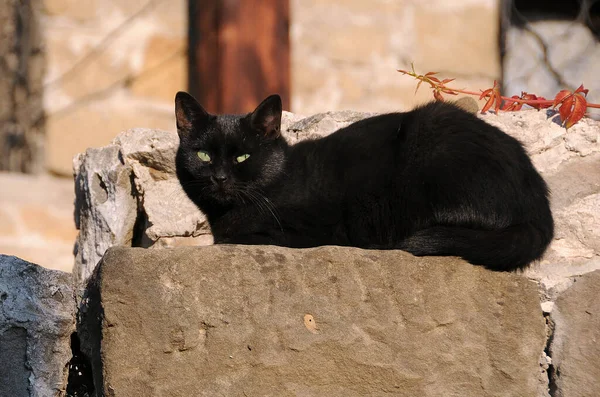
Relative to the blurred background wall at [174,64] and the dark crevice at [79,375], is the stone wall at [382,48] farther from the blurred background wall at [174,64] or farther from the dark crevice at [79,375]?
the dark crevice at [79,375]

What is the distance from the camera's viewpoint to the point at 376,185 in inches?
128

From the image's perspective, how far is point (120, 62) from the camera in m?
4.70

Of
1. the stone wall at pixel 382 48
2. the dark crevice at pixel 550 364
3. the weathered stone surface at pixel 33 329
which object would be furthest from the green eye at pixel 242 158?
the stone wall at pixel 382 48

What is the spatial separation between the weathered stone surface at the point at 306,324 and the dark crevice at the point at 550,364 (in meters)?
0.09

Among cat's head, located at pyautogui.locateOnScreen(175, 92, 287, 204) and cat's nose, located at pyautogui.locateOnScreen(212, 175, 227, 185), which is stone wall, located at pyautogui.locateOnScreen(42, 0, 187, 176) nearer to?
cat's head, located at pyautogui.locateOnScreen(175, 92, 287, 204)

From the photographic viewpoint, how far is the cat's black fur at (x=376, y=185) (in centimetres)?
291

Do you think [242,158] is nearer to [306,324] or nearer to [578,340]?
[306,324]

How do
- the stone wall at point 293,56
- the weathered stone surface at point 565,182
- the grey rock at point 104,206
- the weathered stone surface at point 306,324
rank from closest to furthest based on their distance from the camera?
1. the weathered stone surface at point 306,324
2. the weathered stone surface at point 565,182
3. the grey rock at point 104,206
4. the stone wall at point 293,56

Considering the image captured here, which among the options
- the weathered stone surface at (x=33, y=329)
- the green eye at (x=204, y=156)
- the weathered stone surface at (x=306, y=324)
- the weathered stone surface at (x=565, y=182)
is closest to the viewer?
the weathered stone surface at (x=306, y=324)

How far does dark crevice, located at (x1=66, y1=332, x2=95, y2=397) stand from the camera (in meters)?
2.68

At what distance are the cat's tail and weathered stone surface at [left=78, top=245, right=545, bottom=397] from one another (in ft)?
0.18

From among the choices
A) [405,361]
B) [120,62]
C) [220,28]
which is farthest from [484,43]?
[405,361]

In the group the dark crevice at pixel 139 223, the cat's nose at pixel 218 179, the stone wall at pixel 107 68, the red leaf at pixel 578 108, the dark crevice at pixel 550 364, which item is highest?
the stone wall at pixel 107 68

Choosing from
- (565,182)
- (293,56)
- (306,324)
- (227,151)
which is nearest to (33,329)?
(306,324)
